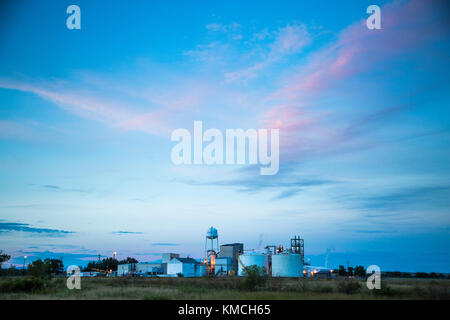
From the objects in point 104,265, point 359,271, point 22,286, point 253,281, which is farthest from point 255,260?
point 104,265

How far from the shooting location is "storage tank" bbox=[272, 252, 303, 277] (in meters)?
77.9

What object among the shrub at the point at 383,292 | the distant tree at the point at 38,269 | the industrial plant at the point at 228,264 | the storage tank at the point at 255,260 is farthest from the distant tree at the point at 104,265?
the shrub at the point at 383,292

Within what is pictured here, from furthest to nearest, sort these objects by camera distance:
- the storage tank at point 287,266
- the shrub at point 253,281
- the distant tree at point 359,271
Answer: the distant tree at point 359,271, the storage tank at point 287,266, the shrub at point 253,281

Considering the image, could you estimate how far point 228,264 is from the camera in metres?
88.9

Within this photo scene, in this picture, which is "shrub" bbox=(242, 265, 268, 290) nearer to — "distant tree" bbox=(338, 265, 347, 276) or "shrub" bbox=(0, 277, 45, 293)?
"shrub" bbox=(0, 277, 45, 293)

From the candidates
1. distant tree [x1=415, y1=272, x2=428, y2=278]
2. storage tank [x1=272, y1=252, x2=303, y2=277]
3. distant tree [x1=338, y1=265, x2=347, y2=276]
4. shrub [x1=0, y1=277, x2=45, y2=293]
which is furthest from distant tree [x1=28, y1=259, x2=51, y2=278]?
distant tree [x1=415, y1=272, x2=428, y2=278]

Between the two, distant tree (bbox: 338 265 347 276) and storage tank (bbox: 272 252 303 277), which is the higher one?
storage tank (bbox: 272 252 303 277)

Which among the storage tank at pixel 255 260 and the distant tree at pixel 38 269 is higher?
the distant tree at pixel 38 269

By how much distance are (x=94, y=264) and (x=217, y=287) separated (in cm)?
11996

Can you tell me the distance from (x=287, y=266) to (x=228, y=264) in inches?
665

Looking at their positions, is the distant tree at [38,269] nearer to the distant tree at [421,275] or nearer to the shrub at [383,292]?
the shrub at [383,292]

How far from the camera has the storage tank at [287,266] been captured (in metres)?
77.9

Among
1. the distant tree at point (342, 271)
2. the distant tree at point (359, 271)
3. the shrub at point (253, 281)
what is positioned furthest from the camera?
the distant tree at point (342, 271)
